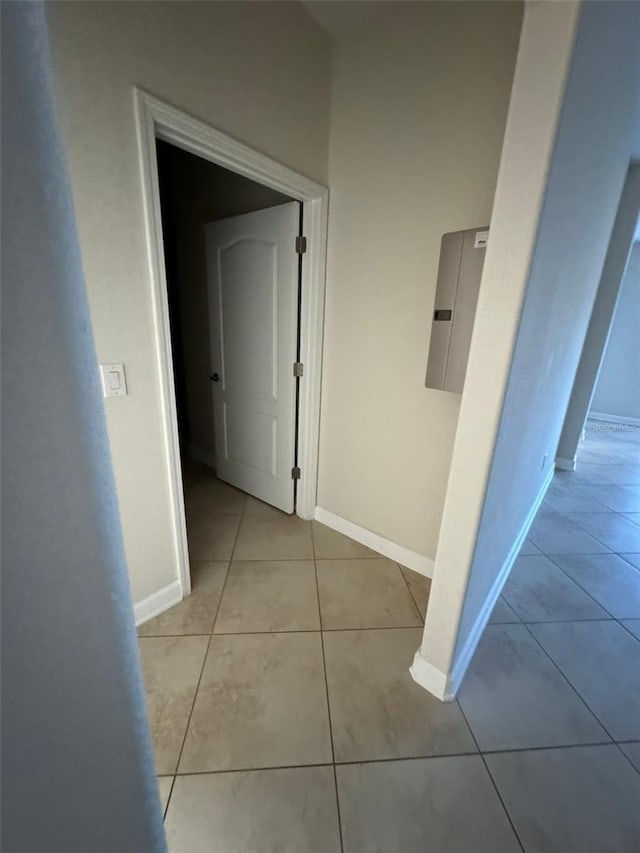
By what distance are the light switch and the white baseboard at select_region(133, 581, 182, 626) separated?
0.96 meters

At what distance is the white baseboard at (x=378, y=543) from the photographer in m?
1.99

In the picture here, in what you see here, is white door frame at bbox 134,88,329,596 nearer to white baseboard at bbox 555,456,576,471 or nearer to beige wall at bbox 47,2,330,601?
beige wall at bbox 47,2,330,601

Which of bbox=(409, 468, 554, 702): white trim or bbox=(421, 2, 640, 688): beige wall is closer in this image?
bbox=(421, 2, 640, 688): beige wall

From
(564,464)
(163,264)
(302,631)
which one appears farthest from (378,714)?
(564,464)

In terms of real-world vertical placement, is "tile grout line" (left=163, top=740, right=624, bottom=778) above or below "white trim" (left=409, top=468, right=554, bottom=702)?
below

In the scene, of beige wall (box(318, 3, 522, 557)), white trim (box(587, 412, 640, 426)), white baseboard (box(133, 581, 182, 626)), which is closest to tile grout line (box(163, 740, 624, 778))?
white baseboard (box(133, 581, 182, 626))

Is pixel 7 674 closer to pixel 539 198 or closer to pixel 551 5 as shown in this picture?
pixel 539 198

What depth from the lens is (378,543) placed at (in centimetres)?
216

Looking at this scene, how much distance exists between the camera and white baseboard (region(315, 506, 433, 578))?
1992 mm

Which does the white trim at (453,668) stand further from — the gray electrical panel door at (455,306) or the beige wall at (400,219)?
the gray electrical panel door at (455,306)

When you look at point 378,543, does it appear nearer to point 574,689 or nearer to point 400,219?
point 574,689

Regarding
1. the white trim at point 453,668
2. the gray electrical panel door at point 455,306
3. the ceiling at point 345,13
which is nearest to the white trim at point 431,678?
the white trim at point 453,668

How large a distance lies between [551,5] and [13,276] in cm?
117

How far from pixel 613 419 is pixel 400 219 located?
5.91 m
